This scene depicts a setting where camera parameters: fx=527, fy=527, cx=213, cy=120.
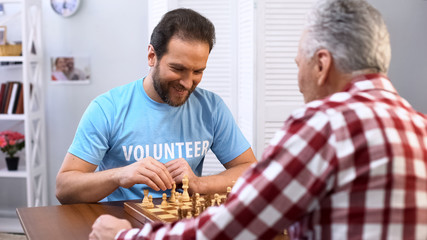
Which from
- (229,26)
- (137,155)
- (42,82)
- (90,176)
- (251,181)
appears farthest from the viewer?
(42,82)

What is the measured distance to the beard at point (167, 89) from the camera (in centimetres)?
198

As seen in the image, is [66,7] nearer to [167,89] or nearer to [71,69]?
[71,69]

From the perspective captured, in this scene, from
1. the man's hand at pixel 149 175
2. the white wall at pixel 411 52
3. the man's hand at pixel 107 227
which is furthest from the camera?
the white wall at pixel 411 52

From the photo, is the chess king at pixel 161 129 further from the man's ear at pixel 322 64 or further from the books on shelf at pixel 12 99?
the books on shelf at pixel 12 99

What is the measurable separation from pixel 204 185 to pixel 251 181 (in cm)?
97

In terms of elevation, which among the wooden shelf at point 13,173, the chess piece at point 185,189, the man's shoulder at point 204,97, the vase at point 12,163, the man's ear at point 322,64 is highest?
the man's ear at point 322,64

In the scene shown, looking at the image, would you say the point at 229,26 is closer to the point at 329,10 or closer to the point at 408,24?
the point at 408,24

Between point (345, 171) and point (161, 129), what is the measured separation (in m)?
1.23

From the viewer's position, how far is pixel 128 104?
2031 millimetres

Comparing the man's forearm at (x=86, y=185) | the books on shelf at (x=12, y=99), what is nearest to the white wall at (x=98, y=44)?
the books on shelf at (x=12, y=99)

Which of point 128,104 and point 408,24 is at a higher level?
point 408,24

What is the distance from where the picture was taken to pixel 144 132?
2.00 m

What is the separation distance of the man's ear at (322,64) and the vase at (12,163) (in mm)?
3483

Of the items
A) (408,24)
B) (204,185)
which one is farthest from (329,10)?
(408,24)
